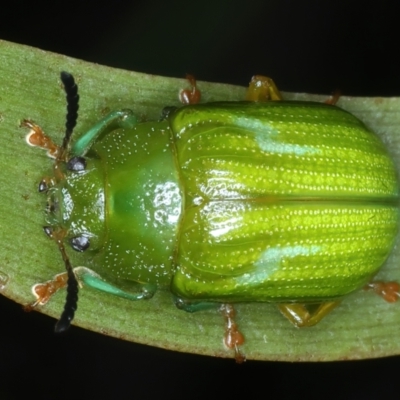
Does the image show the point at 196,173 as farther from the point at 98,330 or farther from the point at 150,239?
the point at 98,330

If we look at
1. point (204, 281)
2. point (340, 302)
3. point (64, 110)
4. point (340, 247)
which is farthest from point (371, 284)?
point (64, 110)

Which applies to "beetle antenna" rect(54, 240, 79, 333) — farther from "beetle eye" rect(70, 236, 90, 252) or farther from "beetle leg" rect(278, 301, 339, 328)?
"beetle leg" rect(278, 301, 339, 328)

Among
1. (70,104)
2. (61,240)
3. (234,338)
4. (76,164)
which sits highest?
(70,104)

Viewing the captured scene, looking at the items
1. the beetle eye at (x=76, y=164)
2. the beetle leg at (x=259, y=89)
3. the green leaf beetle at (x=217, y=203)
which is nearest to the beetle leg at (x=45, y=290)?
the green leaf beetle at (x=217, y=203)

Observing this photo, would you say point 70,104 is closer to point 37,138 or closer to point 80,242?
point 37,138

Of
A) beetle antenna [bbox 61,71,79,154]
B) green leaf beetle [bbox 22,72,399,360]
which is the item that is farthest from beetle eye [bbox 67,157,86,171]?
beetle antenna [bbox 61,71,79,154]

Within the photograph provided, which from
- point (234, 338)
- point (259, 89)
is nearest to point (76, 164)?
point (259, 89)
